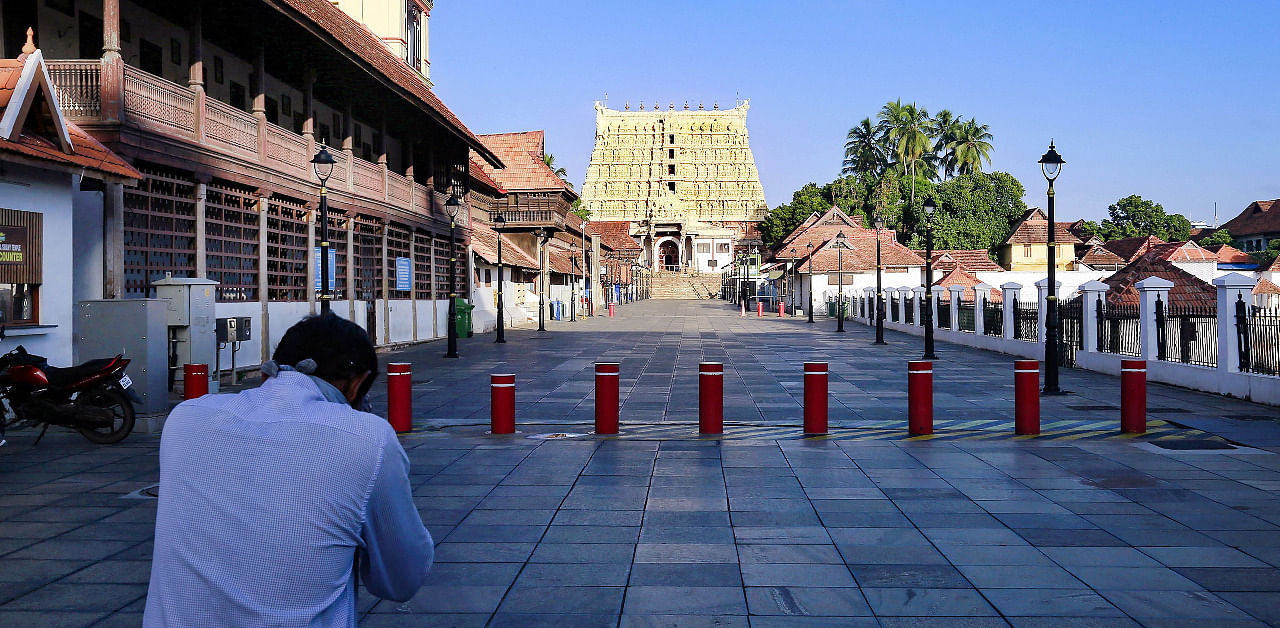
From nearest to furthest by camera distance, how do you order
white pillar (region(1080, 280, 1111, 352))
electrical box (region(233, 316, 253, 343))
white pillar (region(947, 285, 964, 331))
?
electrical box (region(233, 316, 253, 343)) → white pillar (region(1080, 280, 1111, 352)) → white pillar (region(947, 285, 964, 331))

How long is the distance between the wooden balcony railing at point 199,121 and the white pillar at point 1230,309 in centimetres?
1658

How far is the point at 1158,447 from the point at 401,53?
95.8 ft

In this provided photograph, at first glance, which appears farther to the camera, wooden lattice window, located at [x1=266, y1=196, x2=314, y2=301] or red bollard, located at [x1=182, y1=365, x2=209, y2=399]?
wooden lattice window, located at [x1=266, y1=196, x2=314, y2=301]

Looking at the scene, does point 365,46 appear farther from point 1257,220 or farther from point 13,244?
point 1257,220

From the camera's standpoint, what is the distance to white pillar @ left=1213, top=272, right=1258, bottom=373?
14.9 m

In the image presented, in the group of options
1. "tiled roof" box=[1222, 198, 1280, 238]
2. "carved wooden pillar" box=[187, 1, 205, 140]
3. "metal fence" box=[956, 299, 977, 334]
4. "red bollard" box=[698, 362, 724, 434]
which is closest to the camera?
"red bollard" box=[698, 362, 724, 434]

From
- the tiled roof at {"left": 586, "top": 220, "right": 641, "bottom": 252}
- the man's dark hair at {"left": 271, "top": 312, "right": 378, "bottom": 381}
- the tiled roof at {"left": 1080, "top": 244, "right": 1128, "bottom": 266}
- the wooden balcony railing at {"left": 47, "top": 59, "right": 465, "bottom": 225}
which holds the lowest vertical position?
the man's dark hair at {"left": 271, "top": 312, "right": 378, "bottom": 381}

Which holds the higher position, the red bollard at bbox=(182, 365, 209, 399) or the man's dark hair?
the man's dark hair

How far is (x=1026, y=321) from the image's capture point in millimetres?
24531

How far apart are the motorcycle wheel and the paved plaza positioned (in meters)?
0.18

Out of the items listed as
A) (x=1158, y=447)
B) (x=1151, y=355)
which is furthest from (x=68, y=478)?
(x=1151, y=355)

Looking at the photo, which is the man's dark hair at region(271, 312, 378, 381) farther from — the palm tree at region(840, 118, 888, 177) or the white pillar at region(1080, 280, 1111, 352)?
the palm tree at region(840, 118, 888, 177)

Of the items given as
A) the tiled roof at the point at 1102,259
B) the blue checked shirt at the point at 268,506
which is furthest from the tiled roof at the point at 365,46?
the tiled roof at the point at 1102,259

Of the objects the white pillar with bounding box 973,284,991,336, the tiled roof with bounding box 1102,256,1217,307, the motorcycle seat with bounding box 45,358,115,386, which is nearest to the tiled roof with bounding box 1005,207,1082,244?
Result: the tiled roof with bounding box 1102,256,1217,307
